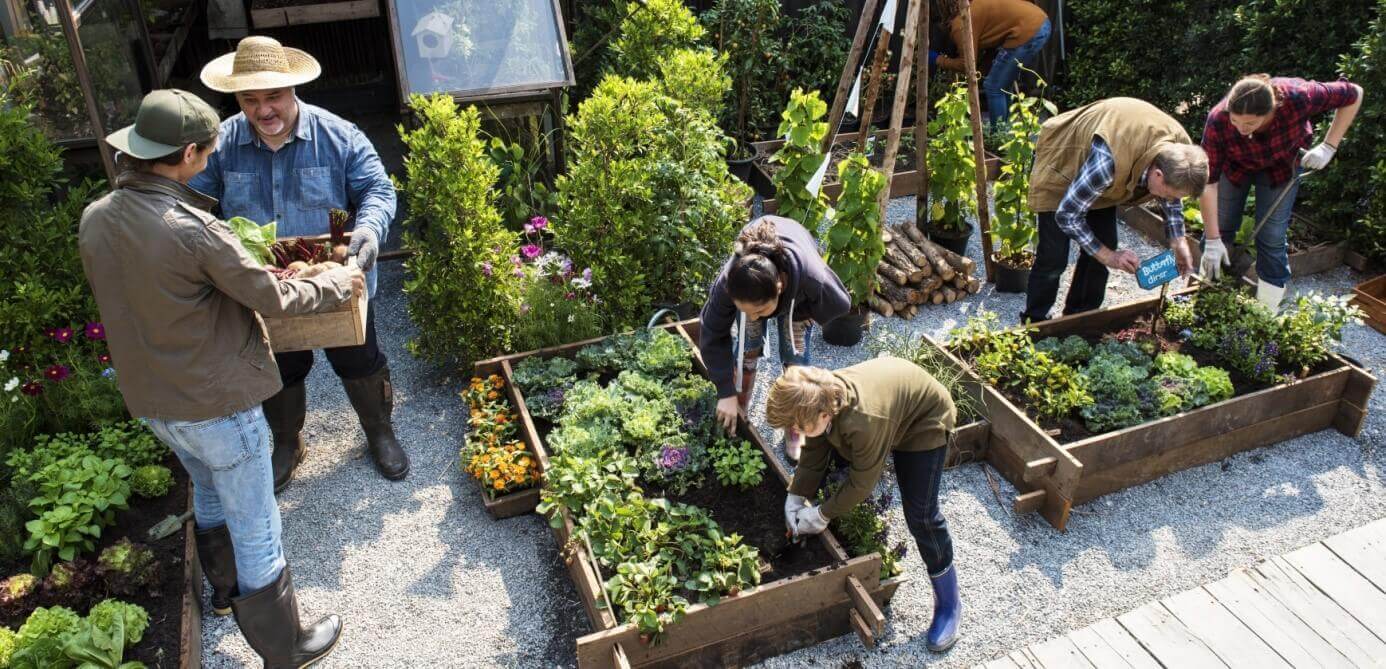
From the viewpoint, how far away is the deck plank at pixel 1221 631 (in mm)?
3602

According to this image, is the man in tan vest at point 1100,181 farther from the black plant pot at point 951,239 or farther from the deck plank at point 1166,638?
the deck plank at point 1166,638

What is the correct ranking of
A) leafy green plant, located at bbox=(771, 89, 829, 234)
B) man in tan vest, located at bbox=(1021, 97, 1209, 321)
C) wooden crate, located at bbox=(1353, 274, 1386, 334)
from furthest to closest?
wooden crate, located at bbox=(1353, 274, 1386, 334) < leafy green plant, located at bbox=(771, 89, 829, 234) < man in tan vest, located at bbox=(1021, 97, 1209, 321)

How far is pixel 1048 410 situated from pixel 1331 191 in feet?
11.8

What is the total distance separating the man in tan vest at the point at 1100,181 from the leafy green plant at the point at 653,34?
279cm

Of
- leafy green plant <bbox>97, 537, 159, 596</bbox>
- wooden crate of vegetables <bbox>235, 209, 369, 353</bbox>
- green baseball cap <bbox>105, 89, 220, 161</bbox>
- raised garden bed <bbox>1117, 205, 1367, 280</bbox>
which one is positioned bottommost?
leafy green plant <bbox>97, 537, 159, 596</bbox>

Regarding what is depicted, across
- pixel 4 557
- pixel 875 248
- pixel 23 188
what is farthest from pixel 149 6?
pixel 875 248

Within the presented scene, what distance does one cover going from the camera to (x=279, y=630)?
140 inches

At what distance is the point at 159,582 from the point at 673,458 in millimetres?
2250

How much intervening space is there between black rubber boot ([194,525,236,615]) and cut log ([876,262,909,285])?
164 inches

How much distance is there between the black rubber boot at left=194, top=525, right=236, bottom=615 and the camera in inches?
145

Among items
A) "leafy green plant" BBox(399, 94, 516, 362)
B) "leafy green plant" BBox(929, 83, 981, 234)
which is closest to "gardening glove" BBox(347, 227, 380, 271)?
"leafy green plant" BBox(399, 94, 516, 362)

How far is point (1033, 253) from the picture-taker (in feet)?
21.4

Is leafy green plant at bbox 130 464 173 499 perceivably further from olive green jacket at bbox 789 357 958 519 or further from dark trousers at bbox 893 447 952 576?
dark trousers at bbox 893 447 952 576

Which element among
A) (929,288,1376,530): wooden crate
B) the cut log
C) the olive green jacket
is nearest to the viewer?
the olive green jacket
